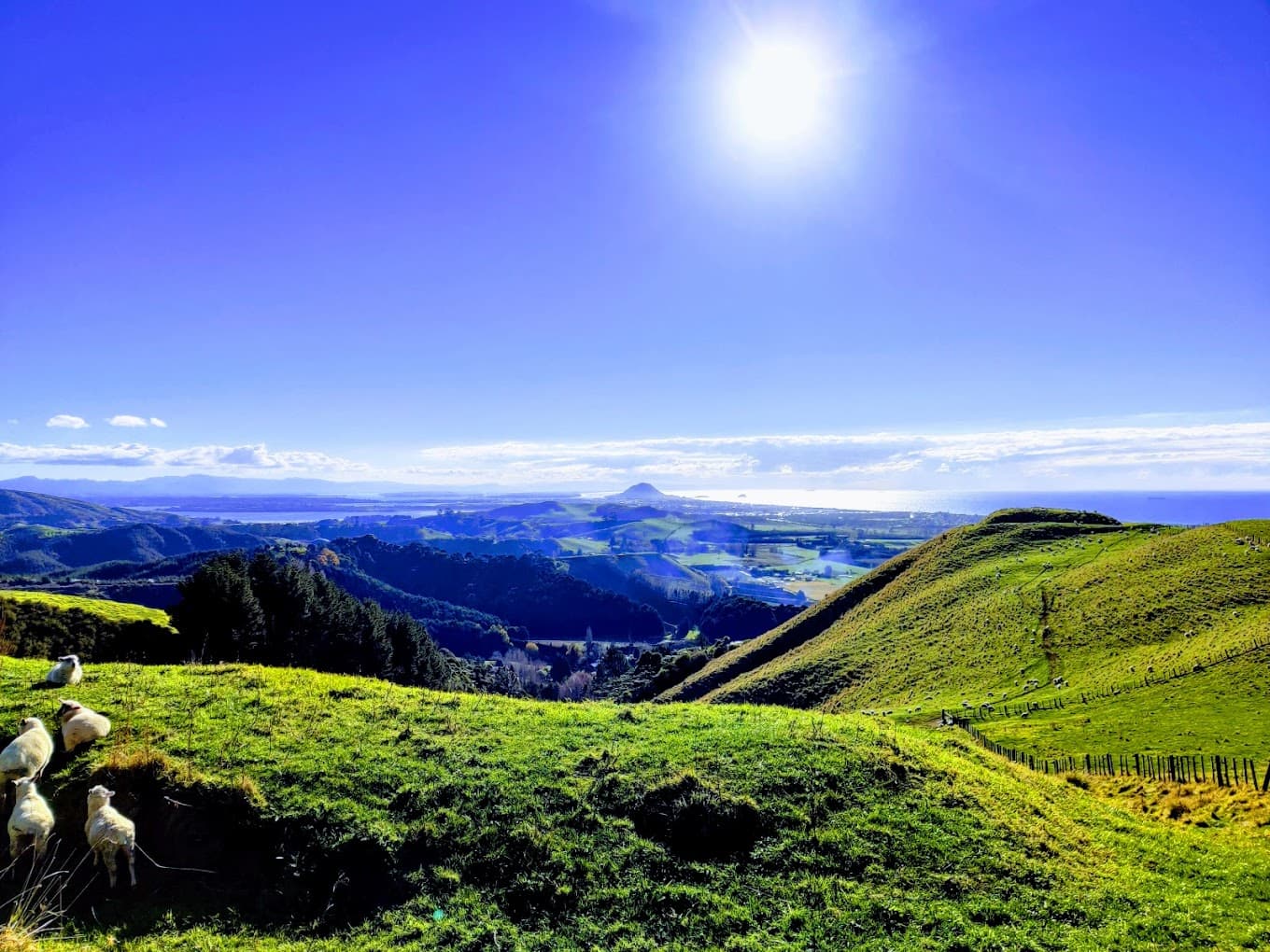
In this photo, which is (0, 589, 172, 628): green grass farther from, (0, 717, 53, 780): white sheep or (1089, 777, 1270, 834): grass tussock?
(1089, 777, 1270, 834): grass tussock

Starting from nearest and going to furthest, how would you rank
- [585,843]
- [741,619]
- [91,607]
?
[585,843] < [91,607] < [741,619]

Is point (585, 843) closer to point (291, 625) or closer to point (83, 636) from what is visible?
point (83, 636)

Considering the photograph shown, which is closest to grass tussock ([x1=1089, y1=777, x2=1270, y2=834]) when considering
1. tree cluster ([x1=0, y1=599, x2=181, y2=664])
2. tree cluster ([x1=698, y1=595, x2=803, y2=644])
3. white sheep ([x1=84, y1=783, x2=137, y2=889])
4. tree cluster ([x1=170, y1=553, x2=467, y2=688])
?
white sheep ([x1=84, y1=783, x2=137, y2=889])

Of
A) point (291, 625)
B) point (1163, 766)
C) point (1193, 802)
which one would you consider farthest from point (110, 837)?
point (291, 625)

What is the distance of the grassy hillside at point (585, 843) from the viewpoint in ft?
31.1

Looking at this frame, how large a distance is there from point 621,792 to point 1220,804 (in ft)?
59.4

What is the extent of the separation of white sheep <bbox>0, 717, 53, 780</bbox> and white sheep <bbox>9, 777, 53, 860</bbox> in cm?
99

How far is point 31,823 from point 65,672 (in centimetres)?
685

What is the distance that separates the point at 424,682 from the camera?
61875 millimetres

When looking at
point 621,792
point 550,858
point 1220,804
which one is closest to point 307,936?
point 550,858

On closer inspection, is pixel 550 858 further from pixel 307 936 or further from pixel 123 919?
pixel 123 919

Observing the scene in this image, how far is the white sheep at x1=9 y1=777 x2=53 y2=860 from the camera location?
9.20 meters

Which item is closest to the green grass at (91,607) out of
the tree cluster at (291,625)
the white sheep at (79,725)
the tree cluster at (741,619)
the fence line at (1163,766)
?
the tree cluster at (291,625)

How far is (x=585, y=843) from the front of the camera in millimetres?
11047
